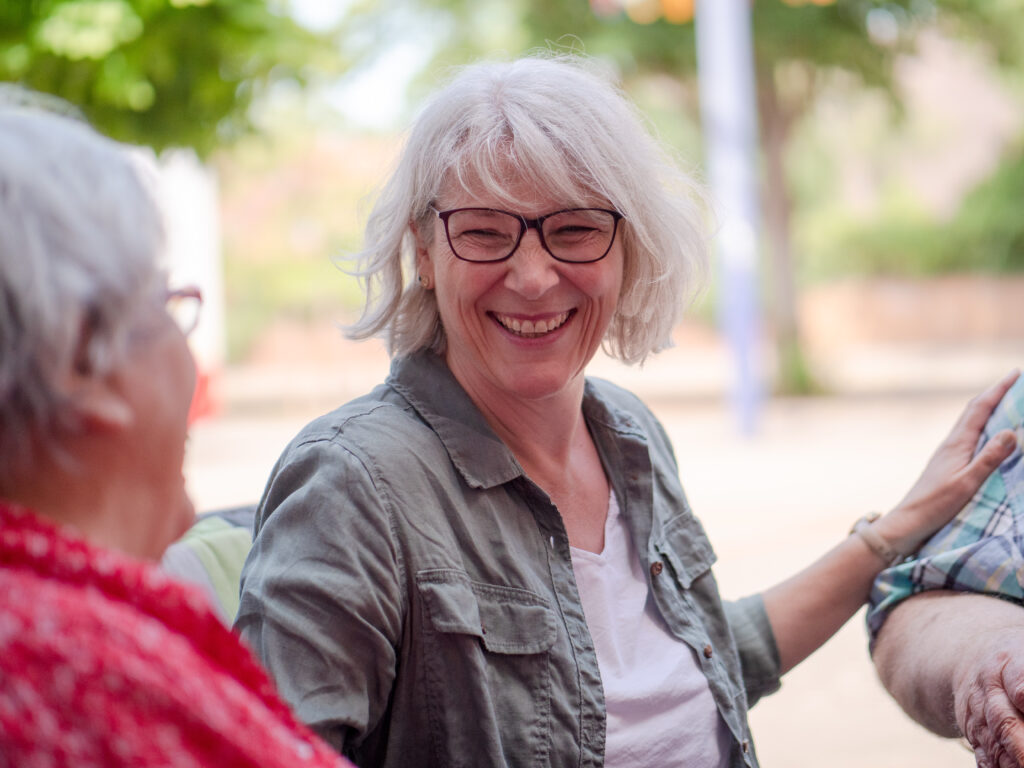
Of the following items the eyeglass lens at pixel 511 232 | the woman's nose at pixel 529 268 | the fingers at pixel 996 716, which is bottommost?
the fingers at pixel 996 716

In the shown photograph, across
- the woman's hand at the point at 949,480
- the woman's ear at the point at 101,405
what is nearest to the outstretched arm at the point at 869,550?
the woman's hand at the point at 949,480

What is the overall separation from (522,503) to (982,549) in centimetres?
80

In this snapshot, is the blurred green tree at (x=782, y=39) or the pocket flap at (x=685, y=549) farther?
the blurred green tree at (x=782, y=39)

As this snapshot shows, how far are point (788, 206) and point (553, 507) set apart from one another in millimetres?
13989

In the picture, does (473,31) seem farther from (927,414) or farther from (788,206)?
(927,414)

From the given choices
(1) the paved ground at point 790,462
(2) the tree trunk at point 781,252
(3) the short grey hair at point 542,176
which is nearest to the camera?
(3) the short grey hair at point 542,176

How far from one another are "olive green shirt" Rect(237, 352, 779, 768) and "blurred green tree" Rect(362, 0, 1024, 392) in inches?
473

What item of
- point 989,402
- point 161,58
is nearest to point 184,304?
point 989,402

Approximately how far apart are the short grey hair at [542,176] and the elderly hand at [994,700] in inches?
29.1

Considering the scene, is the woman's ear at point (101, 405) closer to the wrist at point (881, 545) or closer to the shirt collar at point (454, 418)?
the shirt collar at point (454, 418)

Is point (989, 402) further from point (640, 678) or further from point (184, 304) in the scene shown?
point (184, 304)

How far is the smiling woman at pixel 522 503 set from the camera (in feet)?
4.79

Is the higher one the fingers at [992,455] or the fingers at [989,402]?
the fingers at [989,402]

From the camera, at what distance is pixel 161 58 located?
5.82 meters
